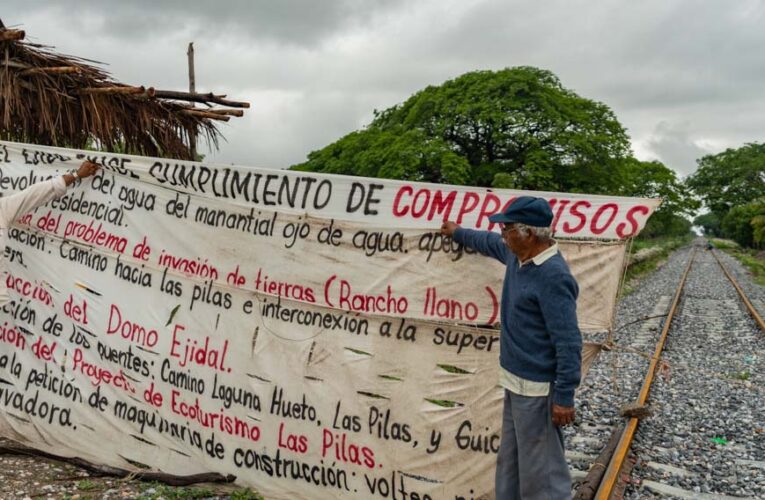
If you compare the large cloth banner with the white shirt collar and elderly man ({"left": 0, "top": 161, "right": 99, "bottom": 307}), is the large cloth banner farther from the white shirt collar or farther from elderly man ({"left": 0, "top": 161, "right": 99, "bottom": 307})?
the white shirt collar

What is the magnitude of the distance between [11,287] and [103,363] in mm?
1146

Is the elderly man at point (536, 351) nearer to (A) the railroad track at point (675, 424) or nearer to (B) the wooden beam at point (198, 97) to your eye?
(A) the railroad track at point (675, 424)

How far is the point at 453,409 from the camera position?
11.9 ft

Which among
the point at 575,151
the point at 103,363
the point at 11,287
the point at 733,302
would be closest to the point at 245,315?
the point at 103,363

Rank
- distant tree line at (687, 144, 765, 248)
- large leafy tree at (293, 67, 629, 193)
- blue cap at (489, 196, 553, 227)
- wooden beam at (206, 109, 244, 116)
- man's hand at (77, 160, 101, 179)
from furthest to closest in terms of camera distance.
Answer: distant tree line at (687, 144, 765, 248)
large leafy tree at (293, 67, 629, 193)
wooden beam at (206, 109, 244, 116)
man's hand at (77, 160, 101, 179)
blue cap at (489, 196, 553, 227)

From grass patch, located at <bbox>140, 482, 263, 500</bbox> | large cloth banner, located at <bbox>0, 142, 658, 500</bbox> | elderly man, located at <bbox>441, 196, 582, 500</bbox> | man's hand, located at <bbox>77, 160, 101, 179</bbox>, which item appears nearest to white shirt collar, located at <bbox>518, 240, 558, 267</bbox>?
elderly man, located at <bbox>441, 196, 582, 500</bbox>

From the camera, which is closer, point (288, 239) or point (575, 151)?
point (288, 239)

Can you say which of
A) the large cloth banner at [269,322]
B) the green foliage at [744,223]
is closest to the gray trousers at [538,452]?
the large cloth banner at [269,322]

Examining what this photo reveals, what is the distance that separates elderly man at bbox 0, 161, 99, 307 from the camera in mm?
4441

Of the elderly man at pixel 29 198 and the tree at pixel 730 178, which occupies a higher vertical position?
the tree at pixel 730 178

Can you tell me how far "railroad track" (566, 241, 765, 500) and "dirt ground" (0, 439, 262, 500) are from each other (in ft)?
8.10

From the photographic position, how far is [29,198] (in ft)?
14.7

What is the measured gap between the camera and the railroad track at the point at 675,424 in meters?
4.41

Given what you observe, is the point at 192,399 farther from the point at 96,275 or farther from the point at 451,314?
the point at 451,314
